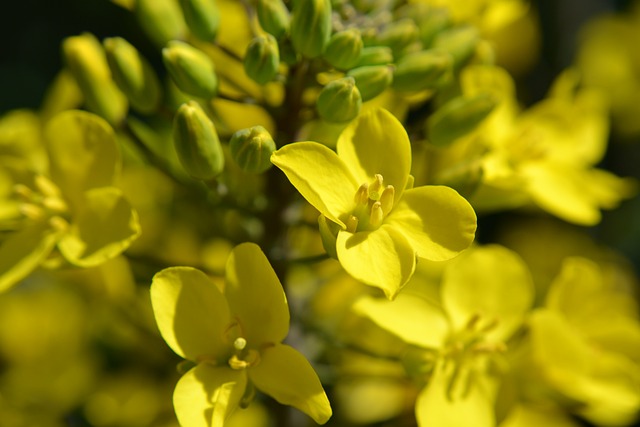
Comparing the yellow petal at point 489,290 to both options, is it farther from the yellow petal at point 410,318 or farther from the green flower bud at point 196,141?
the green flower bud at point 196,141

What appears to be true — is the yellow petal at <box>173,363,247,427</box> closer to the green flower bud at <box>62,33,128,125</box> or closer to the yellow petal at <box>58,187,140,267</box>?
the yellow petal at <box>58,187,140,267</box>

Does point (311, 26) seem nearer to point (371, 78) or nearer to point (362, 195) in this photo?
point (371, 78)

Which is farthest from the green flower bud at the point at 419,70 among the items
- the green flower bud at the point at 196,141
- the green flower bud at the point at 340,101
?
the green flower bud at the point at 196,141

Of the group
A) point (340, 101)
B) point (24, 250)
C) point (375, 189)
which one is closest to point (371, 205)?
point (375, 189)

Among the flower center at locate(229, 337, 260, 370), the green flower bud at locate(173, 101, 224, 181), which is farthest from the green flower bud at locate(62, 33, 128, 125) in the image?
the flower center at locate(229, 337, 260, 370)

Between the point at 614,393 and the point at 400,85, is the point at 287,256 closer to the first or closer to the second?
the point at 400,85

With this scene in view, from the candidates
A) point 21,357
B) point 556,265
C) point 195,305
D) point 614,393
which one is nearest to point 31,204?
point 195,305

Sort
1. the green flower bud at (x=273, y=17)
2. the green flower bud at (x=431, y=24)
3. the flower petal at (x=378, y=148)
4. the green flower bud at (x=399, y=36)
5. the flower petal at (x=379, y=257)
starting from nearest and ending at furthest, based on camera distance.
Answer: the flower petal at (x=379, y=257) → the flower petal at (x=378, y=148) → the green flower bud at (x=273, y=17) → the green flower bud at (x=399, y=36) → the green flower bud at (x=431, y=24)
